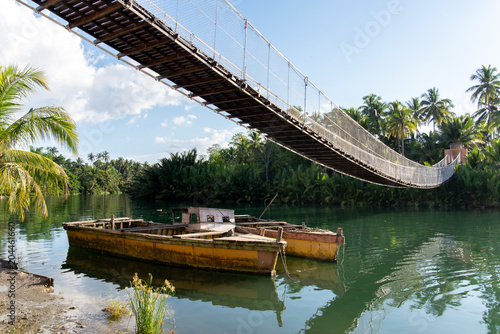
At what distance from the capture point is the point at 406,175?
23.7 m

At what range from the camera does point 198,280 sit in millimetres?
9492

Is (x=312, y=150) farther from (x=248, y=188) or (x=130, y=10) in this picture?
(x=248, y=188)

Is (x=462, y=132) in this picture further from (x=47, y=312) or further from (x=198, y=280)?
(x=47, y=312)

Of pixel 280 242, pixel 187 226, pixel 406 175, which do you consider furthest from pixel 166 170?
pixel 280 242

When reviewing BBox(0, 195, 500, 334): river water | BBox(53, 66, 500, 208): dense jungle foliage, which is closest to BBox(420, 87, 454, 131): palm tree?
BBox(53, 66, 500, 208): dense jungle foliage

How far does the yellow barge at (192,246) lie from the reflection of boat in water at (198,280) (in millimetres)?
227

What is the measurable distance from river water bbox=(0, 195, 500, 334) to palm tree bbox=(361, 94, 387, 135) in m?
33.8

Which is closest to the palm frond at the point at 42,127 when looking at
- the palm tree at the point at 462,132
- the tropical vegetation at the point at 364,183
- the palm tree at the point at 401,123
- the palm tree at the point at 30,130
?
the palm tree at the point at 30,130

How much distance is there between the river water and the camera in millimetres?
6883

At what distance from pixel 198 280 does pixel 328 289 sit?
134 inches

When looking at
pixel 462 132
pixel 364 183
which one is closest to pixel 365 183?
pixel 364 183

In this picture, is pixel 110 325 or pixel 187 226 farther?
pixel 187 226

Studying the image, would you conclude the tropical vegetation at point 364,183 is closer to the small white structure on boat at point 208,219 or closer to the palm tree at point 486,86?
the palm tree at point 486,86

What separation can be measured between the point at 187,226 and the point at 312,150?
8.53 metres
